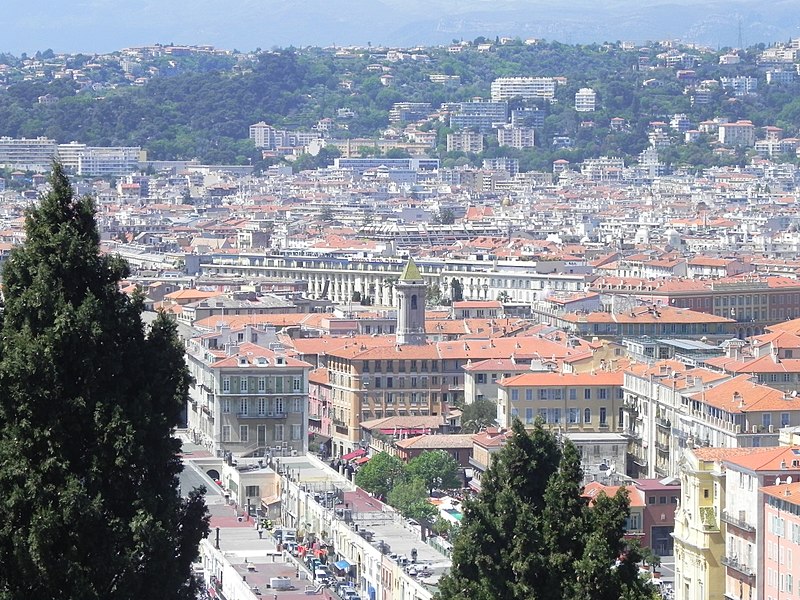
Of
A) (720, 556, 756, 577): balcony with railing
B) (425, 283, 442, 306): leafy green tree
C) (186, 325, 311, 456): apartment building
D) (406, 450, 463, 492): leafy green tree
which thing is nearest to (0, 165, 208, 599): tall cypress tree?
(720, 556, 756, 577): balcony with railing

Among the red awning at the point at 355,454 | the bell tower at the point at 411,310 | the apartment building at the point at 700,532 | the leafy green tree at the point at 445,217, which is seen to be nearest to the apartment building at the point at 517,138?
the leafy green tree at the point at 445,217

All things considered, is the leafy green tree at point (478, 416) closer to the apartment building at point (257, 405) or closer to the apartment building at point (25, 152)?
the apartment building at point (257, 405)

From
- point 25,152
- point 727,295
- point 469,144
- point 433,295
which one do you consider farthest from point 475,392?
point 469,144

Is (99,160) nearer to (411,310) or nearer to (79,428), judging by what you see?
(411,310)

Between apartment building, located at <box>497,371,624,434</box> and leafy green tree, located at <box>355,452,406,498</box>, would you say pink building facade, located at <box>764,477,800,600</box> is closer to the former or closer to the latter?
leafy green tree, located at <box>355,452,406,498</box>

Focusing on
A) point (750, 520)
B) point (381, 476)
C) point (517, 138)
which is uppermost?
point (517, 138)
